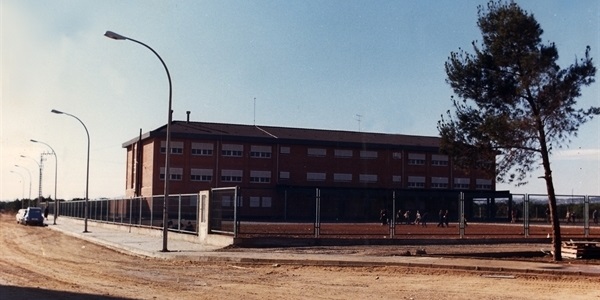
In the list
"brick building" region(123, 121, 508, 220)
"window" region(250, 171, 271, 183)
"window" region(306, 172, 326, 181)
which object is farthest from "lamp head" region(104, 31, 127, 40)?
"window" region(306, 172, 326, 181)

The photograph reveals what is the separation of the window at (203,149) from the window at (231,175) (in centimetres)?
247

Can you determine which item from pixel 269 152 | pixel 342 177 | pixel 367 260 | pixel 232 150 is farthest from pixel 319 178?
pixel 367 260

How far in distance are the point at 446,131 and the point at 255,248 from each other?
928 cm

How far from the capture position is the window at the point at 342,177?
3273 inches

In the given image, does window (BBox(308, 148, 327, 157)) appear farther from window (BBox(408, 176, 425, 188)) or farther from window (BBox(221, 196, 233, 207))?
window (BBox(221, 196, 233, 207))

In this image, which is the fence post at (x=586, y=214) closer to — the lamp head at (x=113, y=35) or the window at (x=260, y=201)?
the lamp head at (x=113, y=35)

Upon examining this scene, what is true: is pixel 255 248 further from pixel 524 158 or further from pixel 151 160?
pixel 151 160

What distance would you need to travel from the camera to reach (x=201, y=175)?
7794cm

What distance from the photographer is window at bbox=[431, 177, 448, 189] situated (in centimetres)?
8606

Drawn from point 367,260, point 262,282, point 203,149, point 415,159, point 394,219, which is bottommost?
point 262,282

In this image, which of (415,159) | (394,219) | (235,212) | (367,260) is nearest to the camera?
(367,260)

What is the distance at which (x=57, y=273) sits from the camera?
72.0ft

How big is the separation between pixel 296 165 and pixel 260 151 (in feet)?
13.8

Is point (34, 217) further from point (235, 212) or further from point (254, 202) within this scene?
point (235, 212)
